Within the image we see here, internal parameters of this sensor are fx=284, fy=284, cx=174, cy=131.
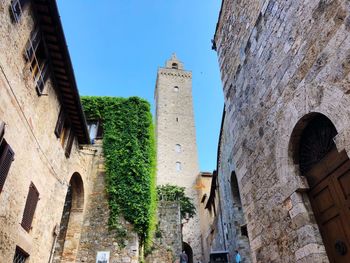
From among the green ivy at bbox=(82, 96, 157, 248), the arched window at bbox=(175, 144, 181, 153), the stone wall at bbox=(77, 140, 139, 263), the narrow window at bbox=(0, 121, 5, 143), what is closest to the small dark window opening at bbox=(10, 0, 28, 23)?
the narrow window at bbox=(0, 121, 5, 143)

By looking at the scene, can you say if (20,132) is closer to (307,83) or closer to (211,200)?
(307,83)

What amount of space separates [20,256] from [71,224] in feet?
14.2

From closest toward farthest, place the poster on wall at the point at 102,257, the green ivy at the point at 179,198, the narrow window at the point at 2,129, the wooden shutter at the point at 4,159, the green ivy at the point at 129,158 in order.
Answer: the narrow window at the point at 2,129 < the wooden shutter at the point at 4,159 < the poster on wall at the point at 102,257 < the green ivy at the point at 129,158 < the green ivy at the point at 179,198

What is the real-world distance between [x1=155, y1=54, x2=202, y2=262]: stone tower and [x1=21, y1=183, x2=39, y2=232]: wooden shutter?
61.0 ft

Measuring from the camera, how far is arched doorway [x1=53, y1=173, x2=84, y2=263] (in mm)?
9852

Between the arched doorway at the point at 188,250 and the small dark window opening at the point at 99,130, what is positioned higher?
the small dark window opening at the point at 99,130

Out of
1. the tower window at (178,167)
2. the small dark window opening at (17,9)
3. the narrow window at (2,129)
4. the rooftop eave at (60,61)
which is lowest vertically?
the narrow window at (2,129)

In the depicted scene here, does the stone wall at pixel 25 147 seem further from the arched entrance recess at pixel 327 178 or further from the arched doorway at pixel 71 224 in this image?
the arched entrance recess at pixel 327 178

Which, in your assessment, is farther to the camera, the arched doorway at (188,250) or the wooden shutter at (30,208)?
the arched doorway at (188,250)

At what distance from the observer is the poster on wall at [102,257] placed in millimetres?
9641

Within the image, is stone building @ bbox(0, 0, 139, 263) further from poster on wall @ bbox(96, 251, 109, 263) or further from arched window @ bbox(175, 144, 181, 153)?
arched window @ bbox(175, 144, 181, 153)

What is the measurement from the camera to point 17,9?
512cm

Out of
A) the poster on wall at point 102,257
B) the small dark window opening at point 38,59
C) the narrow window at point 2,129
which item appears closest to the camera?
the narrow window at point 2,129

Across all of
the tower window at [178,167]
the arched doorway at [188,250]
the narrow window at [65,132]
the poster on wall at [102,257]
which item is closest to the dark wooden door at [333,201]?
the narrow window at [65,132]
